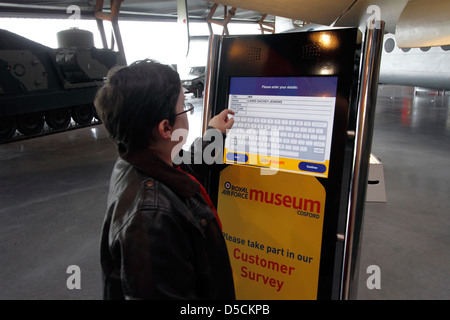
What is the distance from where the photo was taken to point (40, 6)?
1184 centimetres

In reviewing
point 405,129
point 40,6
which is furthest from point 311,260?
point 40,6

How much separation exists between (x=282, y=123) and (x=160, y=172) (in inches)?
27.9

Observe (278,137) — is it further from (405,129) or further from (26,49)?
(26,49)

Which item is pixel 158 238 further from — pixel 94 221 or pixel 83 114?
pixel 83 114

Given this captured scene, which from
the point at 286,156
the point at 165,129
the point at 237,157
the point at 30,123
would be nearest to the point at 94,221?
the point at 237,157

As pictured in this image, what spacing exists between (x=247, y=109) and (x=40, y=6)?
1341cm

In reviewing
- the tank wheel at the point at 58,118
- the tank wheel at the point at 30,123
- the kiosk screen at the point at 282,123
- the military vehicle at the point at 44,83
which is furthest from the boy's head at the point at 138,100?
the tank wheel at the point at 58,118

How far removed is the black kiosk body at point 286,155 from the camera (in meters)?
1.24

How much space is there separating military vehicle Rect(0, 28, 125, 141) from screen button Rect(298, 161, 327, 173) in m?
7.15

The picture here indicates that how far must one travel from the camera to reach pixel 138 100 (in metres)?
0.80

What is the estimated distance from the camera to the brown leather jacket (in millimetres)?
744

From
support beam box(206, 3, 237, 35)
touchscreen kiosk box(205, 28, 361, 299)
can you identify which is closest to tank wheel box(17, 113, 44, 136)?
touchscreen kiosk box(205, 28, 361, 299)

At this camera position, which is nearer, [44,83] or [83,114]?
[44,83]

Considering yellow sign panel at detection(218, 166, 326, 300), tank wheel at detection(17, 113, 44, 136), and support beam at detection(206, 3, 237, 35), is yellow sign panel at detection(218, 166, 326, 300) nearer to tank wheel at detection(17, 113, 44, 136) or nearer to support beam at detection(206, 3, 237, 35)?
tank wheel at detection(17, 113, 44, 136)
